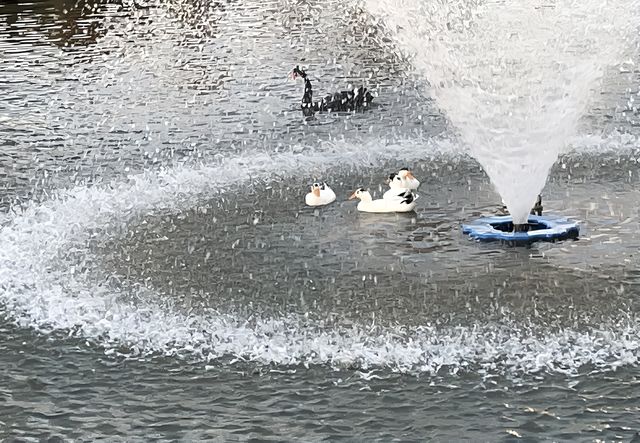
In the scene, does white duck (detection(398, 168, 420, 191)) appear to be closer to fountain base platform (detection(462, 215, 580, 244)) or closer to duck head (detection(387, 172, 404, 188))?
duck head (detection(387, 172, 404, 188))

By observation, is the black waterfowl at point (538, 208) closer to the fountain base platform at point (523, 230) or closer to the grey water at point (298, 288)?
the fountain base platform at point (523, 230)

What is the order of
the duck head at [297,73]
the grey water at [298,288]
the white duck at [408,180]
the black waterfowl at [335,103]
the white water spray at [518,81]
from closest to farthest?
the grey water at [298,288] < the white water spray at [518,81] < the white duck at [408,180] < the black waterfowl at [335,103] < the duck head at [297,73]

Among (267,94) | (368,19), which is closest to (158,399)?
(267,94)

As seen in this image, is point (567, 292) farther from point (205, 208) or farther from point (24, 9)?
point (24, 9)

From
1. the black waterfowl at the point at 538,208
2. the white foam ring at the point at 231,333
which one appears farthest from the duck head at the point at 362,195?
the white foam ring at the point at 231,333

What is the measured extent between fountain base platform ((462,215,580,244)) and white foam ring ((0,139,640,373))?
2.58 metres

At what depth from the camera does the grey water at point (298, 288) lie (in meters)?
8.45

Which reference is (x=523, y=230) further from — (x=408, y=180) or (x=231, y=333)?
(x=231, y=333)

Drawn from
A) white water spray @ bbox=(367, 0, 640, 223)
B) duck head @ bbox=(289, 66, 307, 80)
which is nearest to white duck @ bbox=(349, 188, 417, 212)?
white water spray @ bbox=(367, 0, 640, 223)

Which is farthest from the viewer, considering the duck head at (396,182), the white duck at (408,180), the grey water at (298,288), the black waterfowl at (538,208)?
the white duck at (408,180)

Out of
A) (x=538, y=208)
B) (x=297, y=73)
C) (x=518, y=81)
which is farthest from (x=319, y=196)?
(x=297, y=73)

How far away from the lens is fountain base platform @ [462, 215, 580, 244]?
40.4 feet

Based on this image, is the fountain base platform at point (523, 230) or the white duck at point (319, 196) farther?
the white duck at point (319, 196)

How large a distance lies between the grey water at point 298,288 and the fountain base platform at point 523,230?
0.16 metres
